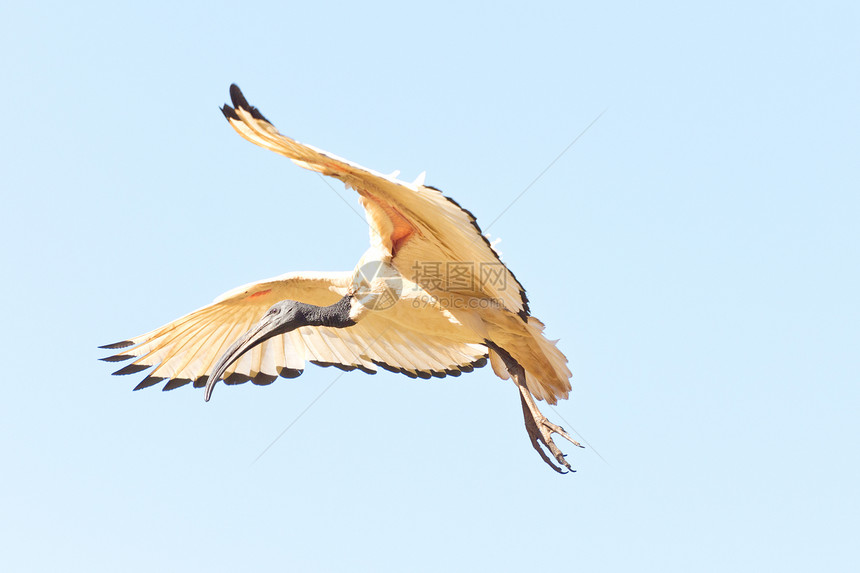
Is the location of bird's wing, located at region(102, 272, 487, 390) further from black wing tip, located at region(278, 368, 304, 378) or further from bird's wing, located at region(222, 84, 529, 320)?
bird's wing, located at region(222, 84, 529, 320)

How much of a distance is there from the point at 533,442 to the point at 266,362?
2.84 metres

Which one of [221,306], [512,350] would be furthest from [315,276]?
[512,350]

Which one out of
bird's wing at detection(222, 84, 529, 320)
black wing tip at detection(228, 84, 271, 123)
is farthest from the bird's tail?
black wing tip at detection(228, 84, 271, 123)

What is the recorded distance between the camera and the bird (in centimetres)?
582

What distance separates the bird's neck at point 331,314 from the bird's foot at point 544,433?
4.56 feet

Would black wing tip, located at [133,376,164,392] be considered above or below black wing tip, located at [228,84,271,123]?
below

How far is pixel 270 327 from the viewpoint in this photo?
7906 mm

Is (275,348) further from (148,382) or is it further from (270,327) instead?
(270,327)

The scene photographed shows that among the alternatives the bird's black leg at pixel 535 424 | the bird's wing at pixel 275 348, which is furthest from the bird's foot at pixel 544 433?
the bird's wing at pixel 275 348

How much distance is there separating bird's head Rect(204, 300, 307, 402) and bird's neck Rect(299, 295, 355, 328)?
0.18 ft

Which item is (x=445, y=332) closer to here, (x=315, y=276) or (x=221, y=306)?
(x=315, y=276)

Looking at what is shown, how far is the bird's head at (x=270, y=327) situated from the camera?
7828 mm

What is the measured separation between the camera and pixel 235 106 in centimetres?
544

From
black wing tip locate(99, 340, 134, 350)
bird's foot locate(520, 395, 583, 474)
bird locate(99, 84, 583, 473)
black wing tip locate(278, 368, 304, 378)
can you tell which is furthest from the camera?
black wing tip locate(278, 368, 304, 378)
